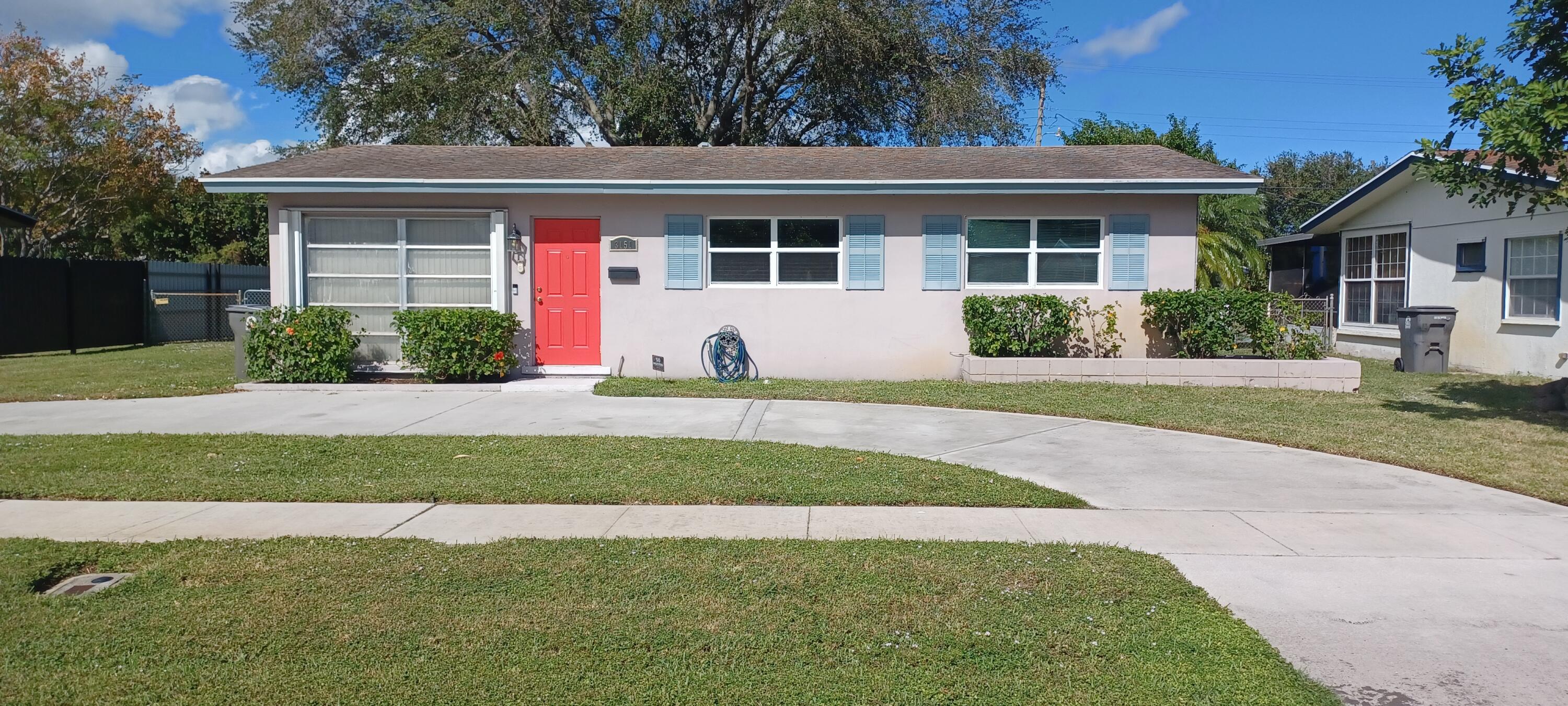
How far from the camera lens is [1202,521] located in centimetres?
650

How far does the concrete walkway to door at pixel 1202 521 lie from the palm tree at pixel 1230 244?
12521mm

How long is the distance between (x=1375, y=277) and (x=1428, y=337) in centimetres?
307

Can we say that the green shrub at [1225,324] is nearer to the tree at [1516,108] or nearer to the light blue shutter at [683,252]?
the tree at [1516,108]

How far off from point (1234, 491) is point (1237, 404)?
4.49 m

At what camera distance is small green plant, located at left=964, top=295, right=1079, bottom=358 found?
1320 cm

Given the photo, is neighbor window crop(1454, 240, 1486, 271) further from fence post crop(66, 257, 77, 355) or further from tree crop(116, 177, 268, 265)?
tree crop(116, 177, 268, 265)

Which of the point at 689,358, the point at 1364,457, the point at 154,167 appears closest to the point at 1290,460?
the point at 1364,457

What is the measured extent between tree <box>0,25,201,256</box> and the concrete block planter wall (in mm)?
25888

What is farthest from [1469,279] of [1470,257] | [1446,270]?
[1446,270]

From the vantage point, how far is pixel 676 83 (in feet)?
74.9

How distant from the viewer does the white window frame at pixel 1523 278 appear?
14117 mm

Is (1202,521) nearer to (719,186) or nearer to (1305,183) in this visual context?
(719,186)

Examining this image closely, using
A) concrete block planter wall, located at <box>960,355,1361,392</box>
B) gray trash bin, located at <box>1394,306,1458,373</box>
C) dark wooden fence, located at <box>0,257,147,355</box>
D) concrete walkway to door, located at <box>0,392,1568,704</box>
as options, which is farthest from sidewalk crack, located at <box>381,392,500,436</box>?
gray trash bin, located at <box>1394,306,1458,373</box>

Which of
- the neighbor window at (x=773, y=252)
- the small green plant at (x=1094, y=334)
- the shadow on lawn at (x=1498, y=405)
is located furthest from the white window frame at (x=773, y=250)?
the shadow on lawn at (x=1498, y=405)
